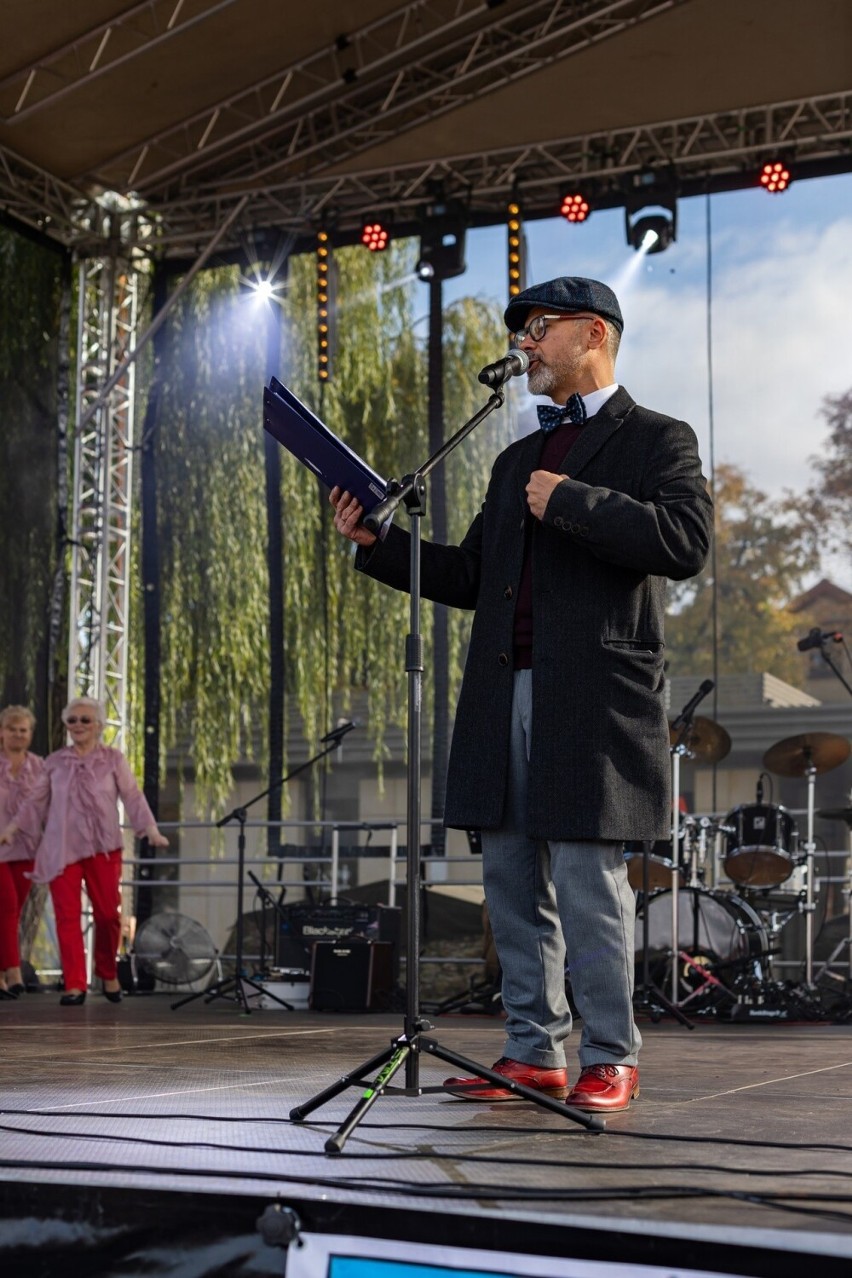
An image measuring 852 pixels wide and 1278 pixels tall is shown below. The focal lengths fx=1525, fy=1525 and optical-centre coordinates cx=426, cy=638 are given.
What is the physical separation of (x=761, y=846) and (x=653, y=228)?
3.60 metres

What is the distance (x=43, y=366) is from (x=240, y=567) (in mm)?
1722

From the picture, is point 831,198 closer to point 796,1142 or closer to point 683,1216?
point 796,1142

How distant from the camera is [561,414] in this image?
297cm

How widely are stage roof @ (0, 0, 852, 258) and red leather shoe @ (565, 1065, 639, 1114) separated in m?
6.02

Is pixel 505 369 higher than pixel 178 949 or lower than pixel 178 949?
higher

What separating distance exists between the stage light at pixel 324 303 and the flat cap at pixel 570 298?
630 centimetres

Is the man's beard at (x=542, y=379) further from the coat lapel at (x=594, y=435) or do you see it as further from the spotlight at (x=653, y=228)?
the spotlight at (x=653, y=228)

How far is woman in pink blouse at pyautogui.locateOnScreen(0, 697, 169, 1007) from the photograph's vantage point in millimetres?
7312

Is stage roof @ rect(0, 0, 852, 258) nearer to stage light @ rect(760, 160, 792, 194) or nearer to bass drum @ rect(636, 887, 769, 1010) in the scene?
stage light @ rect(760, 160, 792, 194)

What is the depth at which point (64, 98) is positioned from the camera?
7.77m

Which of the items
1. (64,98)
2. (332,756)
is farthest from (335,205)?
(332,756)

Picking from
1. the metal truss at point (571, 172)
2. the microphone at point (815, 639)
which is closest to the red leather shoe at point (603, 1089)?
the microphone at point (815, 639)

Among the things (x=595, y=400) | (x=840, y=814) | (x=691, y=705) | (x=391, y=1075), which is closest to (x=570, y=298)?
(x=595, y=400)

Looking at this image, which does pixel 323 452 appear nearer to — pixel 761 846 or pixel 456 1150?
pixel 456 1150
